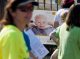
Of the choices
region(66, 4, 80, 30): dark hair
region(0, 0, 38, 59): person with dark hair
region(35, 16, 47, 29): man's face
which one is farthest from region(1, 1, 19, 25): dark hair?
region(35, 16, 47, 29): man's face

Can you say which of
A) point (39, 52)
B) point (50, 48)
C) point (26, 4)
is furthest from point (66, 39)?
point (50, 48)

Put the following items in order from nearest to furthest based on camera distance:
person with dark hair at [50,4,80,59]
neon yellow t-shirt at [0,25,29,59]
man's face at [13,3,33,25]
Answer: neon yellow t-shirt at [0,25,29,59] → man's face at [13,3,33,25] → person with dark hair at [50,4,80,59]

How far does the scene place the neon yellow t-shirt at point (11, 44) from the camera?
3.71 meters

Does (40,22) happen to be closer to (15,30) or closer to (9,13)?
(9,13)

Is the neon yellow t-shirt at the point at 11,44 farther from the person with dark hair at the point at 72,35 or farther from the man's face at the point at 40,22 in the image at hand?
the man's face at the point at 40,22

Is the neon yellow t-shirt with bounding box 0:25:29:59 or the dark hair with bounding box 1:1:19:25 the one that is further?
the dark hair with bounding box 1:1:19:25

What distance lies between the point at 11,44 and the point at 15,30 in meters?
0.17

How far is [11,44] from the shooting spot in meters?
3.71

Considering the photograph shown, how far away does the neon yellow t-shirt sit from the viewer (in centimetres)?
371

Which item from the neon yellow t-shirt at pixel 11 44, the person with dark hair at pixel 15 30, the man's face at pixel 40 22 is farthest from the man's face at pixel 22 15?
the man's face at pixel 40 22

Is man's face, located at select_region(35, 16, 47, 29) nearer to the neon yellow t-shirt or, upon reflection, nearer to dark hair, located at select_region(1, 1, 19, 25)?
dark hair, located at select_region(1, 1, 19, 25)

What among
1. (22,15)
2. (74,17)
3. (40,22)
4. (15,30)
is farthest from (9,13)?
(40,22)

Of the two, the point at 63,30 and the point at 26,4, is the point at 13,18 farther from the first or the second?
the point at 63,30

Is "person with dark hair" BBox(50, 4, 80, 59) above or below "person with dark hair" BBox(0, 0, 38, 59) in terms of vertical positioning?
below
